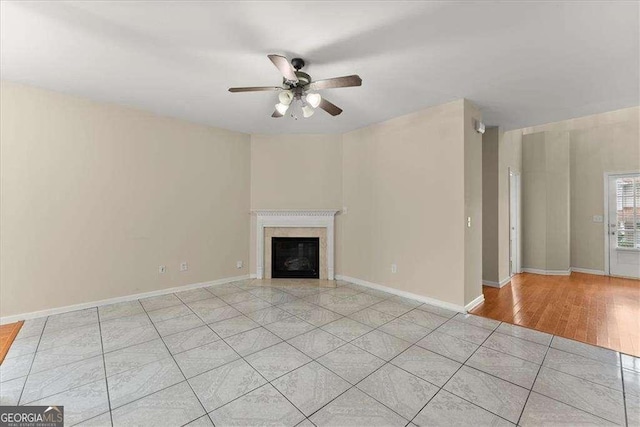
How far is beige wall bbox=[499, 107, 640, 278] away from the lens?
5.02 m

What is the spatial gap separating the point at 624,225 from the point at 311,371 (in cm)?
671

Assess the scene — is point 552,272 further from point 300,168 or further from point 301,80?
point 301,80

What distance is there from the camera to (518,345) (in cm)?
262

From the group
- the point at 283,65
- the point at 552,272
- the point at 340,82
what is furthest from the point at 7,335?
the point at 552,272

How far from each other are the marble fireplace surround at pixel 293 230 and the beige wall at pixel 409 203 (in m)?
0.27

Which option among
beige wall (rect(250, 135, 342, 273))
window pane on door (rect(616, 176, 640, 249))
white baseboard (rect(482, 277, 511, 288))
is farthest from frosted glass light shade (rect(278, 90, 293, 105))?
window pane on door (rect(616, 176, 640, 249))

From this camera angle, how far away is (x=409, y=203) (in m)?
3.97

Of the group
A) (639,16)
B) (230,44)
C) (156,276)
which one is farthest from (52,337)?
(639,16)

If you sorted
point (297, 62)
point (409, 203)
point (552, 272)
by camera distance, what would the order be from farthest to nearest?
point (552, 272), point (409, 203), point (297, 62)

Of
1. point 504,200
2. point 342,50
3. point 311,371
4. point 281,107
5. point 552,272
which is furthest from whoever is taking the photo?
point 552,272

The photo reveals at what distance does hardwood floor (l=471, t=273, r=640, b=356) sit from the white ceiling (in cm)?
269

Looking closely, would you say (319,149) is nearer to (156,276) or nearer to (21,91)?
(156,276)

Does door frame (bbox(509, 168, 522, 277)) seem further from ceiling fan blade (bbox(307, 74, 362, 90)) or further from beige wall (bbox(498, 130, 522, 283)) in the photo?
ceiling fan blade (bbox(307, 74, 362, 90))

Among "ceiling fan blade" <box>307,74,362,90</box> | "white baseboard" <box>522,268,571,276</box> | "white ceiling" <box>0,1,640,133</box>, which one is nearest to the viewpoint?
"white ceiling" <box>0,1,640,133</box>
